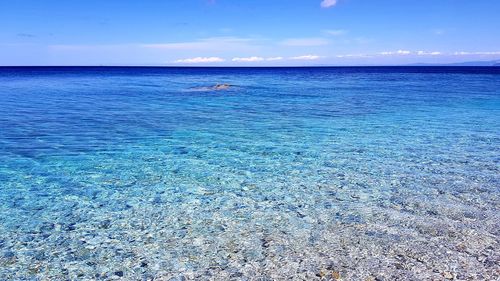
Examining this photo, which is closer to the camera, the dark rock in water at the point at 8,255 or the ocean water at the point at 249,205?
the ocean water at the point at 249,205

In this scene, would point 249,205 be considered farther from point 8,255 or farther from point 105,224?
point 8,255

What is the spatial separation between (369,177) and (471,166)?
11.1 feet

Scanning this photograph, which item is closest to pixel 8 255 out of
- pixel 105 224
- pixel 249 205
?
pixel 105 224

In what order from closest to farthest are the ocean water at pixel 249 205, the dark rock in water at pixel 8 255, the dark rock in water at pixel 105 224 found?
1. the ocean water at pixel 249 205
2. the dark rock in water at pixel 8 255
3. the dark rock in water at pixel 105 224

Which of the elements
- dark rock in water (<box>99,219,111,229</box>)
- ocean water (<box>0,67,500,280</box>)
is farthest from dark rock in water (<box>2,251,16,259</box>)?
dark rock in water (<box>99,219,111,229</box>)

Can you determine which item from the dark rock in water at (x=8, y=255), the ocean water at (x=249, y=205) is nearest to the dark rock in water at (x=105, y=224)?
the ocean water at (x=249, y=205)

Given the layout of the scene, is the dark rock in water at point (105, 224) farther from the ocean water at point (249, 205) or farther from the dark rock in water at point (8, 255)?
the dark rock in water at point (8, 255)

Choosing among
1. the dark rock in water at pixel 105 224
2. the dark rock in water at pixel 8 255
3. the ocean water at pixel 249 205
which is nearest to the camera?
the ocean water at pixel 249 205

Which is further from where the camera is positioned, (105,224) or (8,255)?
(105,224)

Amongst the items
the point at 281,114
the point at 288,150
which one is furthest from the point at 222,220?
the point at 281,114

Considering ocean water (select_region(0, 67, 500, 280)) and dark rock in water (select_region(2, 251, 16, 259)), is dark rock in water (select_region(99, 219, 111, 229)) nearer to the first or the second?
ocean water (select_region(0, 67, 500, 280))

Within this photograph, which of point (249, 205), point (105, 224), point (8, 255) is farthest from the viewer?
point (249, 205)

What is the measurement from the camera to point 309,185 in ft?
32.9

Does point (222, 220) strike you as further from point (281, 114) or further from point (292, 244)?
point (281, 114)
